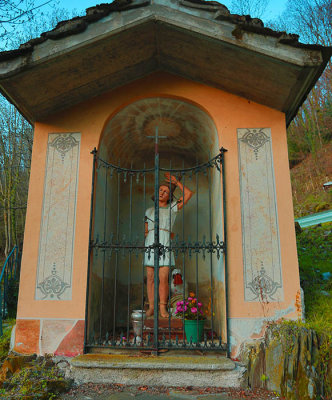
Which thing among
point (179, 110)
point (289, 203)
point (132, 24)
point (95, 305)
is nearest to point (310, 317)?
point (289, 203)

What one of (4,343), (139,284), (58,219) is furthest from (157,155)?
(4,343)

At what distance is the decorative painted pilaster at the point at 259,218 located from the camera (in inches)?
186

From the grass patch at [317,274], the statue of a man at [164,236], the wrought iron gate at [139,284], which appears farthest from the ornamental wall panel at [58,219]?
the grass patch at [317,274]

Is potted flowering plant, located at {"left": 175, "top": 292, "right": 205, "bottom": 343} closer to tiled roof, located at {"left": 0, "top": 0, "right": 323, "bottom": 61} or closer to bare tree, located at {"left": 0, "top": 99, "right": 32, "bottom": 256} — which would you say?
tiled roof, located at {"left": 0, "top": 0, "right": 323, "bottom": 61}

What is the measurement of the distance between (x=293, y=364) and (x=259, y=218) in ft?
6.06

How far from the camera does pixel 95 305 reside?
521 cm

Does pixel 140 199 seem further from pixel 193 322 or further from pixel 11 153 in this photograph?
pixel 11 153

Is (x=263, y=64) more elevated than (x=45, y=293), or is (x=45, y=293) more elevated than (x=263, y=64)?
(x=263, y=64)

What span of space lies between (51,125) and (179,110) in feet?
6.58

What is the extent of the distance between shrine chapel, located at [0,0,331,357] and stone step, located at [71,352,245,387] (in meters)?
0.31

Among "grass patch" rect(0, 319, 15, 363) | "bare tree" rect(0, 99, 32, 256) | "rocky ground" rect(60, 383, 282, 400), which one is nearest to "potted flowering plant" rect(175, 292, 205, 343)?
"rocky ground" rect(60, 383, 282, 400)

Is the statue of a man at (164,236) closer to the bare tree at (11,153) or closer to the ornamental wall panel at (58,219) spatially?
the ornamental wall panel at (58,219)

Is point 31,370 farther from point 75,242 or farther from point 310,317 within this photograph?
point 310,317

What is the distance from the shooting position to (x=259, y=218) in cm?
498
